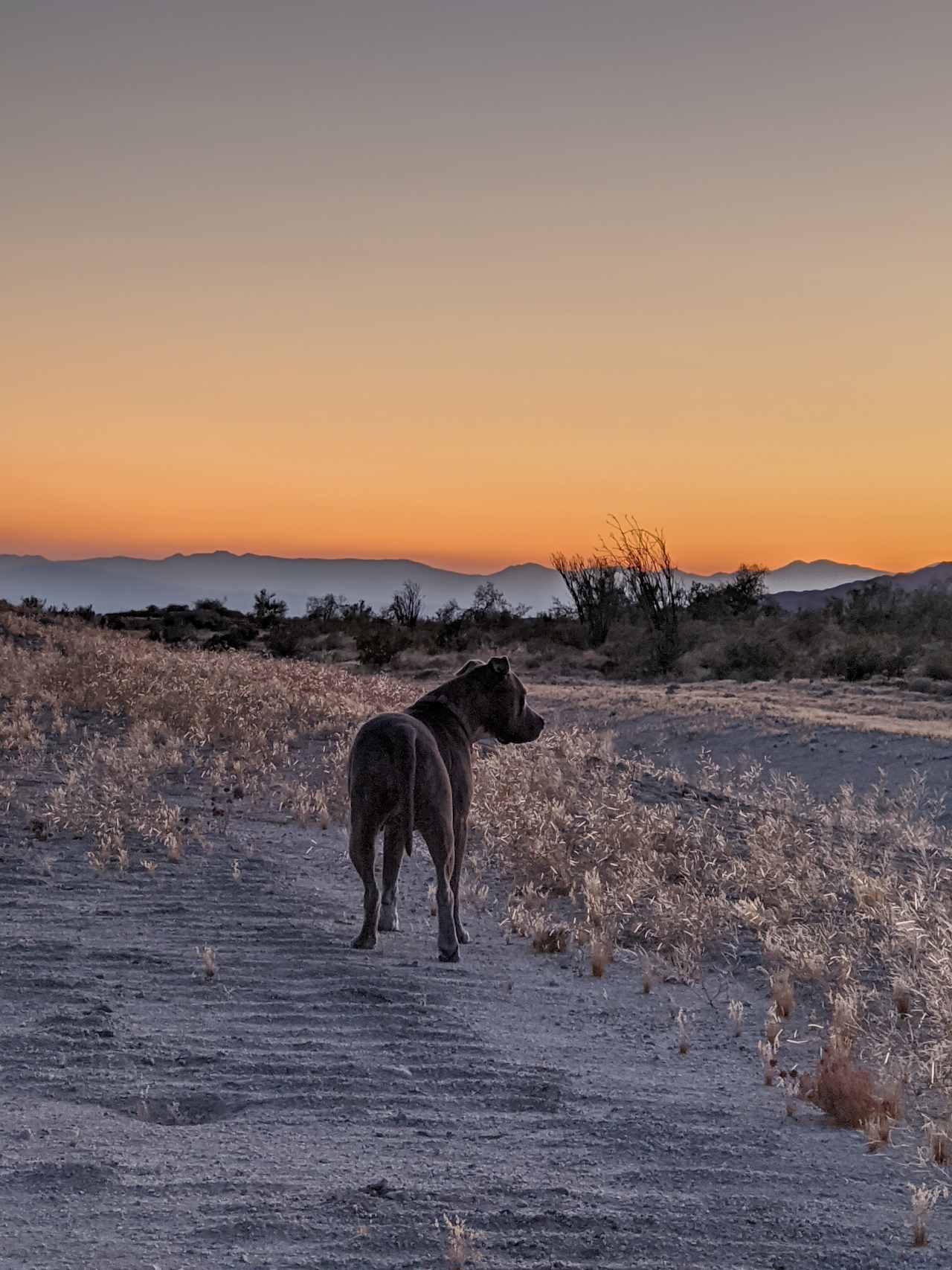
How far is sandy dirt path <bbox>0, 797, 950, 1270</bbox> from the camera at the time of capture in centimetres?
358

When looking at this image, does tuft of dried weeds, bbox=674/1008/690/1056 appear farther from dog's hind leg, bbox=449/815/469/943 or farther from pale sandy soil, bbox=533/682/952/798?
pale sandy soil, bbox=533/682/952/798

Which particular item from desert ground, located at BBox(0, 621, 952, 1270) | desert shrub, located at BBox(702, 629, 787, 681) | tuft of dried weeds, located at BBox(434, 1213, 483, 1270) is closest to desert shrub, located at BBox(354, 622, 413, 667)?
desert shrub, located at BBox(702, 629, 787, 681)

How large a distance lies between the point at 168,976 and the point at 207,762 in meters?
6.40

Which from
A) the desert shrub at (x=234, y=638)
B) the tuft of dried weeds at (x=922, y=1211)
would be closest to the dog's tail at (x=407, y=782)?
the tuft of dried weeds at (x=922, y=1211)

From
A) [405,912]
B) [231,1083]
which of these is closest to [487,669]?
[405,912]

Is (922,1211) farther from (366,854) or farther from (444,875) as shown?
(366,854)

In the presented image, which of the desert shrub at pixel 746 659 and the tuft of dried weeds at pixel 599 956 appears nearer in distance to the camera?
the tuft of dried weeds at pixel 599 956

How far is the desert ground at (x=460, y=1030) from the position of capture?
12.1ft

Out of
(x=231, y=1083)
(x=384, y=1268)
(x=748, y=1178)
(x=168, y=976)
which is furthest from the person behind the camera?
(x=168, y=976)

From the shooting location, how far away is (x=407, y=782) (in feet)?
20.6

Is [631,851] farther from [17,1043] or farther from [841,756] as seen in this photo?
[841,756]

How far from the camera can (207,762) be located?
1247cm

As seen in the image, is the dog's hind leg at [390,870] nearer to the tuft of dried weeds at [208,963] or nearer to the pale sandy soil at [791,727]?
the tuft of dried weeds at [208,963]

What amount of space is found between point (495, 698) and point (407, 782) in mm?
1290
